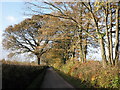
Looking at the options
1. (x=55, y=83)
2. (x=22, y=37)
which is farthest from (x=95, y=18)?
(x=22, y=37)

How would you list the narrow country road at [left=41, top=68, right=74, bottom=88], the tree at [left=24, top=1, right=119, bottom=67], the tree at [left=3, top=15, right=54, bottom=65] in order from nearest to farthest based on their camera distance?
the narrow country road at [left=41, top=68, right=74, bottom=88] < the tree at [left=24, top=1, right=119, bottom=67] < the tree at [left=3, top=15, right=54, bottom=65]

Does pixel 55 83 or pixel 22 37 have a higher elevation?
pixel 22 37

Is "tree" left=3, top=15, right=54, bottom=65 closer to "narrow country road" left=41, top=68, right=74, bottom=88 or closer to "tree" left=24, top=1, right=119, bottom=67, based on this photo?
"tree" left=24, top=1, right=119, bottom=67

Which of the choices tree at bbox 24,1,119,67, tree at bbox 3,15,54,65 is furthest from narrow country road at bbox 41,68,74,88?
tree at bbox 3,15,54,65

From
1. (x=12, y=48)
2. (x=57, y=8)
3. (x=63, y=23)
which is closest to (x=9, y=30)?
(x=12, y=48)

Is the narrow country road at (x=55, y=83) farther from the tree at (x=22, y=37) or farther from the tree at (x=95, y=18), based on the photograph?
the tree at (x=22, y=37)

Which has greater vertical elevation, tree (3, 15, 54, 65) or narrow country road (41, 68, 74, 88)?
tree (3, 15, 54, 65)

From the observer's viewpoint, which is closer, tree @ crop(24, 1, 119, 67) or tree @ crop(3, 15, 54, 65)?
tree @ crop(24, 1, 119, 67)

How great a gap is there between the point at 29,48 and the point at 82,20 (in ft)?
61.8

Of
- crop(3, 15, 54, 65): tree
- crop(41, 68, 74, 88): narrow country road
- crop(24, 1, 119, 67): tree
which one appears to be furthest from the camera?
crop(3, 15, 54, 65): tree

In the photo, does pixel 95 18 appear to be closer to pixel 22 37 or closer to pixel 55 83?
pixel 55 83

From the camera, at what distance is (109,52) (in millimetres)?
12422

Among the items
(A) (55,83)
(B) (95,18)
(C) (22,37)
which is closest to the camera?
(A) (55,83)

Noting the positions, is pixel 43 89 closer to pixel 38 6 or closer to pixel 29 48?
pixel 38 6
